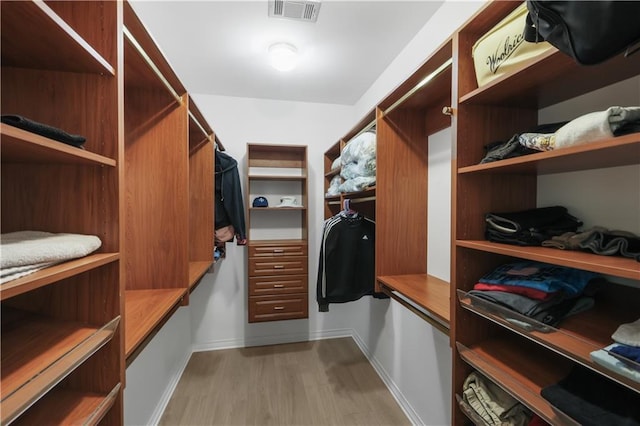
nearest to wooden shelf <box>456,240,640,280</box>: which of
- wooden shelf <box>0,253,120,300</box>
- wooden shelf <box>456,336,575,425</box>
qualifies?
wooden shelf <box>456,336,575,425</box>

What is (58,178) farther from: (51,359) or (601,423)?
(601,423)

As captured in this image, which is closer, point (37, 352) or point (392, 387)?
point (37, 352)

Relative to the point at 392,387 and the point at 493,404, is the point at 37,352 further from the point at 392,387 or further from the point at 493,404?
the point at 392,387

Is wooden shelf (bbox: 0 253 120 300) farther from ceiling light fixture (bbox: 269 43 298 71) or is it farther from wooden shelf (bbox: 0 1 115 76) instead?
ceiling light fixture (bbox: 269 43 298 71)

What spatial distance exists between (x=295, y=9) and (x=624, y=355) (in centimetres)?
206

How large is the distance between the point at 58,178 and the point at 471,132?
4.68 feet

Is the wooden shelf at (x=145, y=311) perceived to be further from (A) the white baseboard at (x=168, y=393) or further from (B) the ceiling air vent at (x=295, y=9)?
(B) the ceiling air vent at (x=295, y=9)

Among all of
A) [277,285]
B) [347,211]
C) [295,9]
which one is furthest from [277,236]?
[295,9]

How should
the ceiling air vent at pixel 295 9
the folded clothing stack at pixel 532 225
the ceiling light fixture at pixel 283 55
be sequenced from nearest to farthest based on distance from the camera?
the folded clothing stack at pixel 532 225 → the ceiling air vent at pixel 295 9 → the ceiling light fixture at pixel 283 55

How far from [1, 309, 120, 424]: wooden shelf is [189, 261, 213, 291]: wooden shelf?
85 cm

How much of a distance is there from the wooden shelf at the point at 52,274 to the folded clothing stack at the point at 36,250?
0.6 inches

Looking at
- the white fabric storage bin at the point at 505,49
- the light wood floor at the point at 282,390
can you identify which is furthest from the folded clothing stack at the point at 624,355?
the light wood floor at the point at 282,390

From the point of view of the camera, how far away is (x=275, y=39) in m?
1.95

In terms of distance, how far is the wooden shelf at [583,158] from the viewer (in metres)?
0.58
